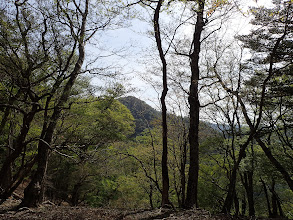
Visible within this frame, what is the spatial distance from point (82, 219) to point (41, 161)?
7.49 ft

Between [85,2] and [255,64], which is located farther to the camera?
[255,64]

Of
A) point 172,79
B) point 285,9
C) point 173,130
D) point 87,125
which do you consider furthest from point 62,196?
point 285,9

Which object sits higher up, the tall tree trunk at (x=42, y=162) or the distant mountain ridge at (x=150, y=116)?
the distant mountain ridge at (x=150, y=116)

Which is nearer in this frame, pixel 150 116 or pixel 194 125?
pixel 194 125

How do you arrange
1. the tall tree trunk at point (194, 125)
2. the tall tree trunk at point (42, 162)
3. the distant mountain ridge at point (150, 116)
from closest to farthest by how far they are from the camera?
the tall tree trunk at point (42, 162) → the tall tree trunk at point (194, 125) → the distant mountain ridge at point (150, 116)

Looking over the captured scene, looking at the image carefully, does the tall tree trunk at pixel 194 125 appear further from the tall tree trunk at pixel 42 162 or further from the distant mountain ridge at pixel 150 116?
the tall tree trunk at pixel 42 162

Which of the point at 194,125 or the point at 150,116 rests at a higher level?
the point at 150,116

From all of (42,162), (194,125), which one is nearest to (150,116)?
(194,125)

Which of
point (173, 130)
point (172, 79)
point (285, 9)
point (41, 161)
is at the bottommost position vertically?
point (41, 161)

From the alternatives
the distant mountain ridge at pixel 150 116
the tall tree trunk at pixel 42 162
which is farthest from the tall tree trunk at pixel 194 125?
the tall tree trunk at pixel 42 162

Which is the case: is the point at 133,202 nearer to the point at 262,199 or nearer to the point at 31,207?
the point at 262,199

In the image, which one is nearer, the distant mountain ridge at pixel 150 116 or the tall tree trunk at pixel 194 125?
the tall tree trunk at pixel 194 125

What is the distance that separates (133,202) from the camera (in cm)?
1603

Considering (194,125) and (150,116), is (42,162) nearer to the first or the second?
(194,125)
